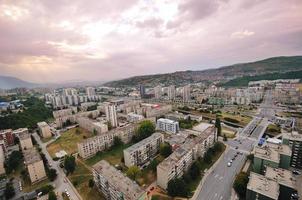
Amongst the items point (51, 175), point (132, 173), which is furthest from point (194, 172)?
point (51, 175)

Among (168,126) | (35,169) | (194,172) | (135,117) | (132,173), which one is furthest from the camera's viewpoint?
(135,117)

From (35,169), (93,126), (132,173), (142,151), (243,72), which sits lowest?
(132,173)

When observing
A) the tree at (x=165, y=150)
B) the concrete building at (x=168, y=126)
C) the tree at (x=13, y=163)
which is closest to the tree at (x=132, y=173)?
the tree at (x=165, y=150)

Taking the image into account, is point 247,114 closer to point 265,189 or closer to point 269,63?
point 265,189

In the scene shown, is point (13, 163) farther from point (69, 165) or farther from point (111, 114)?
point (111, 114)

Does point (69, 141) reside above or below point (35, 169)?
below

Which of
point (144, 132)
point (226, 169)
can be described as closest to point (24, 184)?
point (144, 132)

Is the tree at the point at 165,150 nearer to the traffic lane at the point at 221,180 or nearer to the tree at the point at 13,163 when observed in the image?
the traffic lane at the point at 221,180

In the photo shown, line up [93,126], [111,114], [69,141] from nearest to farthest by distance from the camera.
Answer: [69,141] → [93,126] → [111,114]
